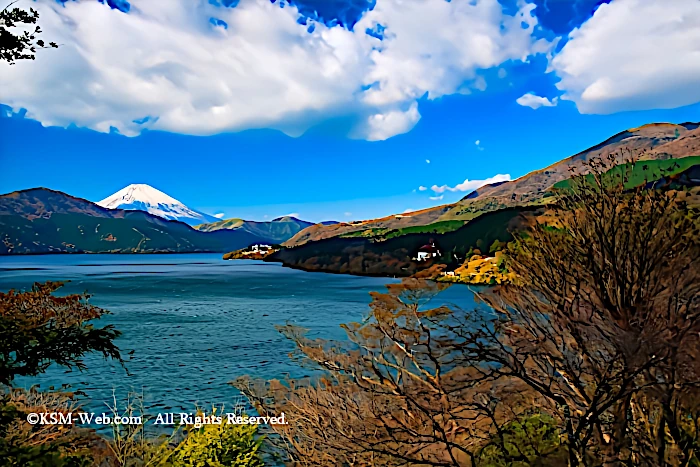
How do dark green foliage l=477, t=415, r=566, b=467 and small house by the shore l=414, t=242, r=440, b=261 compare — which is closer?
dark green foliage l=477, t=415, r=566, b=467

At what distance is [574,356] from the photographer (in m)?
10.2

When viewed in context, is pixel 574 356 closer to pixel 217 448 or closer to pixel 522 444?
pixel 522 444

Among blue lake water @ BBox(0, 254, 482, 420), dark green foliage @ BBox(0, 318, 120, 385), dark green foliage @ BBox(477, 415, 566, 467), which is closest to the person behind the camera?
dark green foliage @ BBox(0, 318, 120, 385)

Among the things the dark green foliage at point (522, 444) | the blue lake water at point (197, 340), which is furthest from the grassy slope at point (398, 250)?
the dark green foliage at point (522, 444)

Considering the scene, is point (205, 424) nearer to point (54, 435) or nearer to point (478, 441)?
point (54, 435)

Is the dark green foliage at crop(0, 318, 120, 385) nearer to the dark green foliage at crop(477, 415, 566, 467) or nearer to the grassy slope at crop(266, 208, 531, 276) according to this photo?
the dark green foliage at crop(477, 415, 566, 467)

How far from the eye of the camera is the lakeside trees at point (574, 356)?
24.2 feet

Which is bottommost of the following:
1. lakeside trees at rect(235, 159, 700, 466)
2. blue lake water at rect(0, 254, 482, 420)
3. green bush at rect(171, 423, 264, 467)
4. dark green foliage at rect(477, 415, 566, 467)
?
blue lake water at rect(0, 254, 482, 420)

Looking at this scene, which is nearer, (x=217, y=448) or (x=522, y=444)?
(x=522, y=444)

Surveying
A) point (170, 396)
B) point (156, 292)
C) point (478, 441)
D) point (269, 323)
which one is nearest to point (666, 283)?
point (478, 441)

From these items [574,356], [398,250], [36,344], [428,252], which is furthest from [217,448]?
[398,250]

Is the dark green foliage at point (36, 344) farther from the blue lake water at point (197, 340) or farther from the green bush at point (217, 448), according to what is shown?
the blue lake water at point (197, 340)

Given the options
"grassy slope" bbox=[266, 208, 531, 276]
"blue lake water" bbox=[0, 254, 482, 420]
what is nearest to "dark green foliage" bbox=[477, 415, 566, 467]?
"blue lake water" bbox=[0, 254, 482, 420]

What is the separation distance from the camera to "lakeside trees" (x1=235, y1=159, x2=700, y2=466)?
7.38 metres
